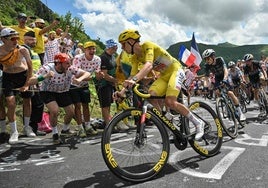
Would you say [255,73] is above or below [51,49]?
below

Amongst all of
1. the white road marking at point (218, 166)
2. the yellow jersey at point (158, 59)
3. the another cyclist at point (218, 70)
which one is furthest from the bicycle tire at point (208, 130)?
the another cyclist at point (218, 70)

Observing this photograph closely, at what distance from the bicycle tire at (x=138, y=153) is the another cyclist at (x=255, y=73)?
340 inches

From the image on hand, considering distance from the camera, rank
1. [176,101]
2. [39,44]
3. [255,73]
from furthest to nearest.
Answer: [255,73]
[39,44]
[176,101]

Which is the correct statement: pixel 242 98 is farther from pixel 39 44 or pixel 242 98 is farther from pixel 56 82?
pixel 56 82

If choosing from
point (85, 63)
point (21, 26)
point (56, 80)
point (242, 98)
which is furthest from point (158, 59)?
point (242, 98)

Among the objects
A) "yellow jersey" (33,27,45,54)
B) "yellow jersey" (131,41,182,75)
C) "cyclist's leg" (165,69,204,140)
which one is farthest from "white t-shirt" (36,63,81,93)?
"yellow jersey" (33,27,45,54)

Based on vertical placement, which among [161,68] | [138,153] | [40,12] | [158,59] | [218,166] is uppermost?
[40,12]

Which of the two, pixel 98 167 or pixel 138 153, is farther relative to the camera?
pixel 98 167

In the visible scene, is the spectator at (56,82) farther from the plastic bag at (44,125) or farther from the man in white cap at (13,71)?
the plastic bag at (44,125)

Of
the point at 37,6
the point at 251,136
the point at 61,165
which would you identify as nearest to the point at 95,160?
the point at 61,165

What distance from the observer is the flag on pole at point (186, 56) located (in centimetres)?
1730

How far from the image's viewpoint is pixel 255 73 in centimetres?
1312

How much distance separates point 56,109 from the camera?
24.0ft

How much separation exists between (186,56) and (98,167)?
42.7 ft
